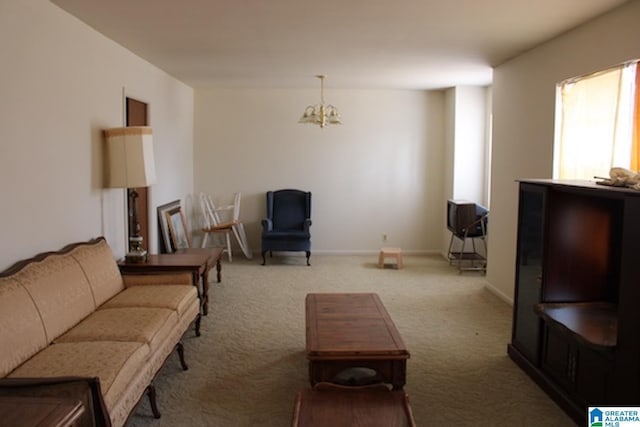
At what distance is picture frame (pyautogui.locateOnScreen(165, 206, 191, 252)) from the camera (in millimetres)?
5895

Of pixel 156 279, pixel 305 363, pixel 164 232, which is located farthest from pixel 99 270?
pixel 164 232

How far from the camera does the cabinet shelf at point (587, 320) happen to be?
2.72m

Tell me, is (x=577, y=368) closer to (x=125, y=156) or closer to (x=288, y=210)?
(x=125, y=156)

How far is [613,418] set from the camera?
2.55 m

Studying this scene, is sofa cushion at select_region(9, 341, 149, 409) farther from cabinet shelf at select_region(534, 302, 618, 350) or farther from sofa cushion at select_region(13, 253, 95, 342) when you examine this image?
cabinet shelf at select_region(534, 302, 618, 350)

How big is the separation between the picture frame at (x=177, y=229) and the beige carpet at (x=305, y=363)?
68 cm

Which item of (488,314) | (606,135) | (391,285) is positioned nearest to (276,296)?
(391,285)

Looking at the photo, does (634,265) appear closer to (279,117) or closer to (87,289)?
(87,289)

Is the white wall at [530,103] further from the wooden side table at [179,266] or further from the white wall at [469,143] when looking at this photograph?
the wooden side table at [179,266]

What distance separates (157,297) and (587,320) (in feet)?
8.98

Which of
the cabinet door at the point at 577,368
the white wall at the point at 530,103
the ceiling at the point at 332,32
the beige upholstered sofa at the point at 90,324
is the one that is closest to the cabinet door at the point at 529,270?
the cabinet door at the point at 577,368

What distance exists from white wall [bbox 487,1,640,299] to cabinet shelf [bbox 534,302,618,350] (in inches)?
56.6

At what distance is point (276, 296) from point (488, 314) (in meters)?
2.15

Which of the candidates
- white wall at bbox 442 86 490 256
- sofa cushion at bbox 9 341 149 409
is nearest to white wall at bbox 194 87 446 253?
white wall at bbox 442 86 490 256
